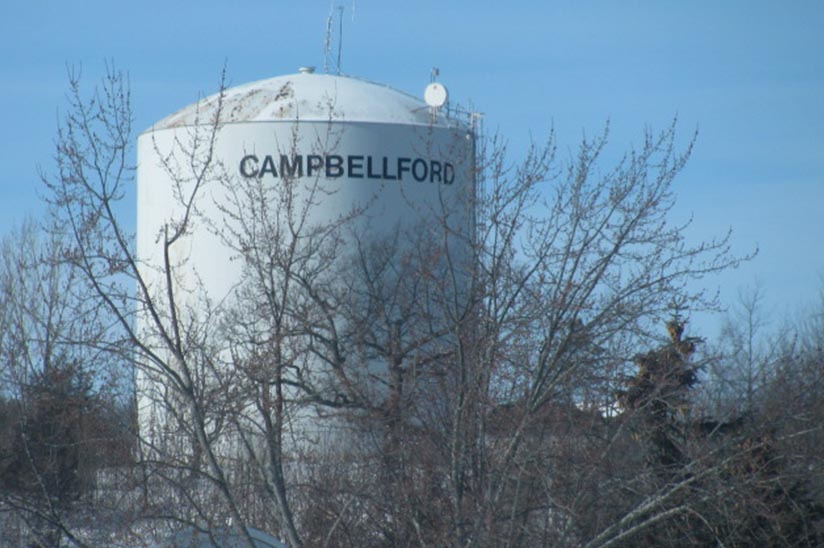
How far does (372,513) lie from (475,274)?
2.34 m

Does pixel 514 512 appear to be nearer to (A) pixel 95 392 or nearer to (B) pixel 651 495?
(B) pixel 651 495

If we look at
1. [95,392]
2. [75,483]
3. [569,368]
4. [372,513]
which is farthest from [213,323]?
[569,368]

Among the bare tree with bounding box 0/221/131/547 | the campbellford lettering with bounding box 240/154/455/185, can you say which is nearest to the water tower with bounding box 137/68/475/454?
the campbellford lettering with bounding box 240/154/455/185

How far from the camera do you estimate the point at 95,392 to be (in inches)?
478

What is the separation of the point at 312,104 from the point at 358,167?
1716 mm

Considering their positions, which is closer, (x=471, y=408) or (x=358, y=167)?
(x=471, y=408)

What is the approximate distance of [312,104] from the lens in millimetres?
21953

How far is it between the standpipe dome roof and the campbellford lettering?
720 mm

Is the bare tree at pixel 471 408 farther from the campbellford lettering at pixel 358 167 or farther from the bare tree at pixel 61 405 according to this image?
the campbellford lettering at pixel 358 167

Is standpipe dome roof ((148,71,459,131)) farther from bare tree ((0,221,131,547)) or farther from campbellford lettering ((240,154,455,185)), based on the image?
bare tree ((0,221,131,547))

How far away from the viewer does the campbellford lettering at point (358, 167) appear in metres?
20.3

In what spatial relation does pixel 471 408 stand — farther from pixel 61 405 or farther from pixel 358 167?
pixel 358 167

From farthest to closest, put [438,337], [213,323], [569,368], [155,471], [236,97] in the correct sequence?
[236,97] < [213,323] < [438,337] < [569,368] < [155,471]

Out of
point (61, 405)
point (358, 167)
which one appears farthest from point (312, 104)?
point (61, 405)
